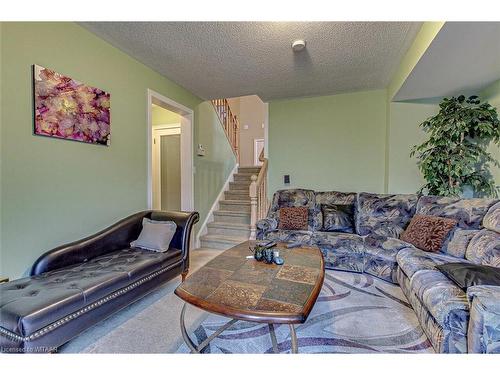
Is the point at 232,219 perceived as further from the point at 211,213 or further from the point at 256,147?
the point at 256,147

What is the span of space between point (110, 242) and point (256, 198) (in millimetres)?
2076

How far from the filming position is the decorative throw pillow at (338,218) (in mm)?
3246

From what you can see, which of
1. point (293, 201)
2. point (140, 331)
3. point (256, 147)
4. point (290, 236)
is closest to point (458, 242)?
point (290, 236)

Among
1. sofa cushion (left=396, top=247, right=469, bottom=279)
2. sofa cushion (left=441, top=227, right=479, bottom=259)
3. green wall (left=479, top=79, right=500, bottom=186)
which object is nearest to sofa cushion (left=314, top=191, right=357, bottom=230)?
sofa cushion (left=396, top=247, right=469, bottom=279)

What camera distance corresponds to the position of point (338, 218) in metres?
3.29

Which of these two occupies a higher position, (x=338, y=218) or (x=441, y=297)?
(x=338, y=218)

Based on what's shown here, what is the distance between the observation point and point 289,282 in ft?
5.02

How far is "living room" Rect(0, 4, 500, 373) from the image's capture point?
1.47m

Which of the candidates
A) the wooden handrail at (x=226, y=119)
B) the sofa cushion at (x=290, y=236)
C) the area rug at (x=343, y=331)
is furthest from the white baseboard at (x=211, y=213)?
the area rug at (x=343, y=331)

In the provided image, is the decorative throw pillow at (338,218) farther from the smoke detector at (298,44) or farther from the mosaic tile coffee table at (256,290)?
the smoke detector at (298,44)
